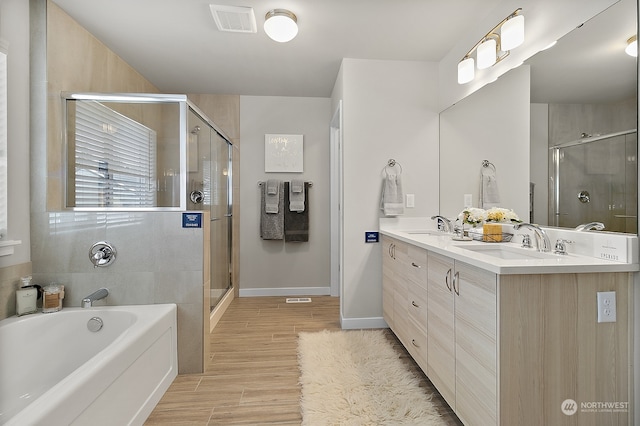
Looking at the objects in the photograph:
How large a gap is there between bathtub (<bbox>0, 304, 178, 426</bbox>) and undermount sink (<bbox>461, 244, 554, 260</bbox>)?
5.94 feet

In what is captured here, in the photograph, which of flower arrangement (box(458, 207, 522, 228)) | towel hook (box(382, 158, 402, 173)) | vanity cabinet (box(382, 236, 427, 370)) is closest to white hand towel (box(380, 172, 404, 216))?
towel hook (box(382, 158, 402, 173))

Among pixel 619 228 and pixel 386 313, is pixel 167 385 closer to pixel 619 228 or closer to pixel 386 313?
pixel 386 313

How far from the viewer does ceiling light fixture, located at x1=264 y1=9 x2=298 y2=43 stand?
2.01 m

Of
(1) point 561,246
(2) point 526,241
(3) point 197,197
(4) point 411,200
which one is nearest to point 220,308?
(3) point 197,197

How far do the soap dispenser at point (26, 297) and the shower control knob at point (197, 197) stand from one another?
3.30 ft

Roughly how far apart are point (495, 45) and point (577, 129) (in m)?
0.84

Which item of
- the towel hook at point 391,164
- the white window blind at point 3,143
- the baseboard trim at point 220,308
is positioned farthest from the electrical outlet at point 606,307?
the white window blind at point 3,143

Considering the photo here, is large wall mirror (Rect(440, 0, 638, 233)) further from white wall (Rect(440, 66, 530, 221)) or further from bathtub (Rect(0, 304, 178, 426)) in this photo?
bathtub (Rect(0, 304, 178, 426))

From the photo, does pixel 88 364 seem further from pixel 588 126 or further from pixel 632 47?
pixel 632 47

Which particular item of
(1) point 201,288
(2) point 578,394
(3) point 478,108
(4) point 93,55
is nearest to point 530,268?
(2) point 578,394

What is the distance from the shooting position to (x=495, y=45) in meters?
1.98

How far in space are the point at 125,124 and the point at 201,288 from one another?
1210 mm

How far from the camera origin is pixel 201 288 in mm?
2039

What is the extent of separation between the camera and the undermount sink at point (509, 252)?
1.49 meters
